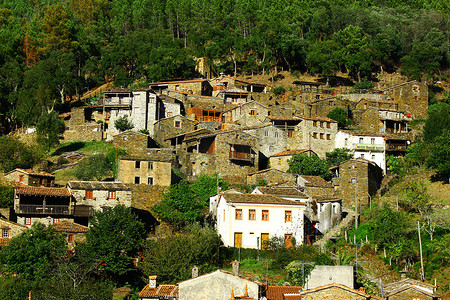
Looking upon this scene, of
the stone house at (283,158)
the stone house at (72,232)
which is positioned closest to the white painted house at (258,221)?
the stone house at (72,232)

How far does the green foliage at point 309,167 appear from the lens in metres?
59.7

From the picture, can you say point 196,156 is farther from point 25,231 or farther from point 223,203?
point 25,231

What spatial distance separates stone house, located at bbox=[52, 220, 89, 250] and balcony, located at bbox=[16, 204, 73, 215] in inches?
79.3

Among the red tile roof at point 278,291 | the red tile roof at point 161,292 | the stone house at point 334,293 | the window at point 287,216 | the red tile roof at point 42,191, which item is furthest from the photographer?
the red tile roof at point 42,191

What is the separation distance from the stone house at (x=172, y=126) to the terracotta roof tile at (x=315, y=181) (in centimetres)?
1721

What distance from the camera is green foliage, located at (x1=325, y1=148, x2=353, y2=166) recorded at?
6456 centimetres

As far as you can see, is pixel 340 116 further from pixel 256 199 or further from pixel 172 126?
pixel 256 199

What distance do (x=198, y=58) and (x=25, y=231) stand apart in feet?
190

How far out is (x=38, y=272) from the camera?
127ft

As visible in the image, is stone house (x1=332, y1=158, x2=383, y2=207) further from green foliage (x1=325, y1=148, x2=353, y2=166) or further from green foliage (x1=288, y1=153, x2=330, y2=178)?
A: green foliage (x1=325, y1=148, x2=353, y2=166)

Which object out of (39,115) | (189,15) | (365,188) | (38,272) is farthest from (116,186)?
(189,15)

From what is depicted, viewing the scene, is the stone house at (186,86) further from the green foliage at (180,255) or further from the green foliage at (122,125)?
the green foliage at (180,255)

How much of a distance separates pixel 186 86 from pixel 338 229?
1501 inches

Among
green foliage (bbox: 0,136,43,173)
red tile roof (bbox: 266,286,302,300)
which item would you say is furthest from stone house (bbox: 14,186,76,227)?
red tile roof (bbox: 266,286,302,300)
